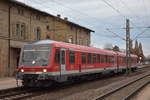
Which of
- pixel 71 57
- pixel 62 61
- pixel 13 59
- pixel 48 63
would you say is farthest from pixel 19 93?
pixel 13 59

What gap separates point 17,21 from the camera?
2814 centimetres

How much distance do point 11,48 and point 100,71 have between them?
915 centimetres

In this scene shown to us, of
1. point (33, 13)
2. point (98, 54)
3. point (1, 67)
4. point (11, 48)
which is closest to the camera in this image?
point (98, 54)

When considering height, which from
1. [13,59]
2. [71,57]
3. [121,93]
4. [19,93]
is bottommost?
[121,93]

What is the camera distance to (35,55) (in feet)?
52.2

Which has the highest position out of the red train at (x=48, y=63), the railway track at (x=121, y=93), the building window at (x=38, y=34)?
the building window at (x=38, y=34)

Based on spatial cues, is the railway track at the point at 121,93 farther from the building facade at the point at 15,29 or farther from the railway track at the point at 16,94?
the building facade at the point at 15,29

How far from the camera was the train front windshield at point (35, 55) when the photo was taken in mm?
15521

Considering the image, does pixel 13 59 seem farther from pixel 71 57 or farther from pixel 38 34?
pixel 71 57

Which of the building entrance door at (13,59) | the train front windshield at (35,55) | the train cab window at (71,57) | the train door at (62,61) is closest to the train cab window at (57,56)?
the train door at (62,61)

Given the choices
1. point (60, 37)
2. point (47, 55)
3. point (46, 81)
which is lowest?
point (46, 81)

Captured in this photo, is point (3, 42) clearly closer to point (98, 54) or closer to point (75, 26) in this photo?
point (98, 54)

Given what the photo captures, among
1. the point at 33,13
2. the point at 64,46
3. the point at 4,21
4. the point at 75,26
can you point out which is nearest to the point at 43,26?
the point at 33,13

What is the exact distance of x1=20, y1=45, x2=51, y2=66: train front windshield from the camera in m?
15.5
